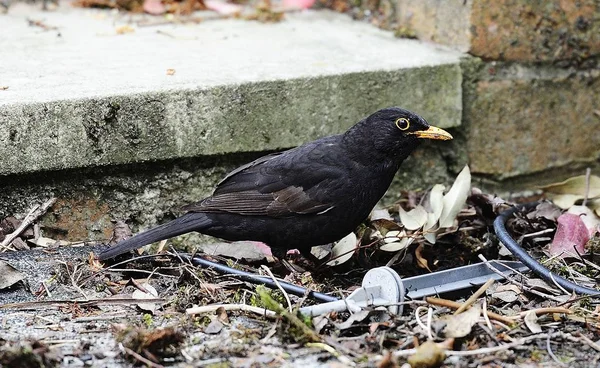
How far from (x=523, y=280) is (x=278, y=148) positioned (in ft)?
5.01

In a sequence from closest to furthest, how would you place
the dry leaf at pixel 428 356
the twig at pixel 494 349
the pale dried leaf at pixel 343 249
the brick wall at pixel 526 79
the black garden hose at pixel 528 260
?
the dry leaf at pixel 428 356, the twig at pixel 494 349, the black garden hose at pixel 528 260, the pale dried leaf at pixel 343 249, the brick wall at pixel 526 79

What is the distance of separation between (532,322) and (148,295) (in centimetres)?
149

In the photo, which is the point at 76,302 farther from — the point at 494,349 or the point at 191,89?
the point at 494,349

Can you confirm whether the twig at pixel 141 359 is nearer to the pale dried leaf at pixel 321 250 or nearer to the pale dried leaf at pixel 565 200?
the pale dried leaf at pixel 321 250

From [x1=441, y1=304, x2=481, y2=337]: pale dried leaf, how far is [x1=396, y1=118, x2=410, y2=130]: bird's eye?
1309 mm

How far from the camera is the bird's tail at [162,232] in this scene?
3.80m

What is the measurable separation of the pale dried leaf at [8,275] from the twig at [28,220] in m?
0.39

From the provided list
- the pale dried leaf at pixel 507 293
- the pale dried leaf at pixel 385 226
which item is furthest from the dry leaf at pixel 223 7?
the pale dried leaf at pixel 507 293

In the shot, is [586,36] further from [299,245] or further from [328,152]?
[299,245]

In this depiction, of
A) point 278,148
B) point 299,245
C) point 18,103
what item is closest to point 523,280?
point 299,245

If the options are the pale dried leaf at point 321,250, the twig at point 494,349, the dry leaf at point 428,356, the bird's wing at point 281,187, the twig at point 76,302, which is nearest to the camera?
the dry leaf at point 428,356

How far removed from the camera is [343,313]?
10.6 feet

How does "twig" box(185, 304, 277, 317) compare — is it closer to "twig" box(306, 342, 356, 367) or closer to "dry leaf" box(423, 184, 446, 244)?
"twig" box(306, 342, 356, 367)

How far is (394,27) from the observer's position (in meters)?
5.71
